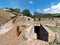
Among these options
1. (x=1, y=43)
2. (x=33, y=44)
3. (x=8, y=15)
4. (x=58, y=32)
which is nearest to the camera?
(x=33, y=44)

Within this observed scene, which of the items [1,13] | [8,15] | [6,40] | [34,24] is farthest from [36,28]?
[1,13]

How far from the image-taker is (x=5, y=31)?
12305mm

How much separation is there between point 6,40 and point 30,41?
6.35 ft

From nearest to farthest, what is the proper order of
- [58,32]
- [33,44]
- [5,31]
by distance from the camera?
[33,44], [58,32], [5,31]

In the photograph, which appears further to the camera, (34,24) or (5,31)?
(34,24)

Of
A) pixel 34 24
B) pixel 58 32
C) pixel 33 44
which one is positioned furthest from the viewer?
pixel 34 24

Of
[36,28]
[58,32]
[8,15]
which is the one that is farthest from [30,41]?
[8,15]

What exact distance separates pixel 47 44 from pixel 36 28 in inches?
149

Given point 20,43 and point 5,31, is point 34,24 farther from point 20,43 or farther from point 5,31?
point 20,43

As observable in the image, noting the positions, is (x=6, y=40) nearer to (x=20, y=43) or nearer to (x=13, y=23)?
(x=20, y=43)

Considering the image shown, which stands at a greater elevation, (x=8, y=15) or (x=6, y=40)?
(x=8, y=15)

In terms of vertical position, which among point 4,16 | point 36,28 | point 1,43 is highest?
point 4,16

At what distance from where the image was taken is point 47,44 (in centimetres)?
943

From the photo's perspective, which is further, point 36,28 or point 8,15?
point 8,15
